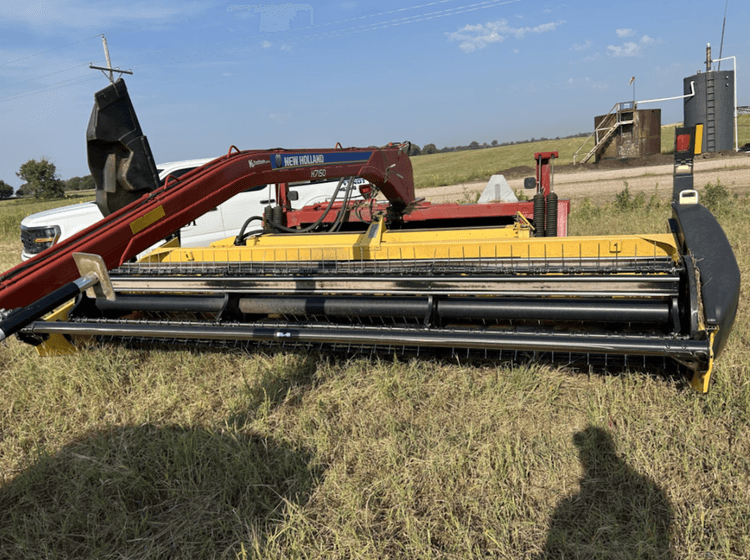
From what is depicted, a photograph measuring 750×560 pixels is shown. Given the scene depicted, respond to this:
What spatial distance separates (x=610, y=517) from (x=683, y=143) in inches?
113

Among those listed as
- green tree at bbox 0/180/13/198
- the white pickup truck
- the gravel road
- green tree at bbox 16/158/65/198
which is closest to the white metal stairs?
the gravel road

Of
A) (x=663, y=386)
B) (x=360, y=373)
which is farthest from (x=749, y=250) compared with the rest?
(x=360, y=373)

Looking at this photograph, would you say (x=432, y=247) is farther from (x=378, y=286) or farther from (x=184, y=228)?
(x=184, y=228)

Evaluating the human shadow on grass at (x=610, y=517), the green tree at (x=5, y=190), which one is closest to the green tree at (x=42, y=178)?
the green tree at (x=5, y=190)

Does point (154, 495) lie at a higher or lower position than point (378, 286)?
lower

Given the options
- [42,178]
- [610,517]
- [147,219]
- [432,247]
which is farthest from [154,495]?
[42,178]

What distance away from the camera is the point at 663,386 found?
8.72 feet

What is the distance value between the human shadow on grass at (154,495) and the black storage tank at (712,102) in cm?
1897

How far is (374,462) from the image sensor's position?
7.55 ft

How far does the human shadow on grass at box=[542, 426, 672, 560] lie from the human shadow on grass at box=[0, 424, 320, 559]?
Result: 1.07m

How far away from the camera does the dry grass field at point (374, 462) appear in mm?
1878

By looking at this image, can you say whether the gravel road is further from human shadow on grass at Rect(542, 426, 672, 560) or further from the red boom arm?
human shadow on grass at Rect(542, 426, 672, 560)

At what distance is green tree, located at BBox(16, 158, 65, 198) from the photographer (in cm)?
4881

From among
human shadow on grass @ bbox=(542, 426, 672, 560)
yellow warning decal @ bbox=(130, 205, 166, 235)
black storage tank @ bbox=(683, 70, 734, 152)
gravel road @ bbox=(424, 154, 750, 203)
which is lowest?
human shadow on grass @ bbox=(542, 426, 672, 560)
